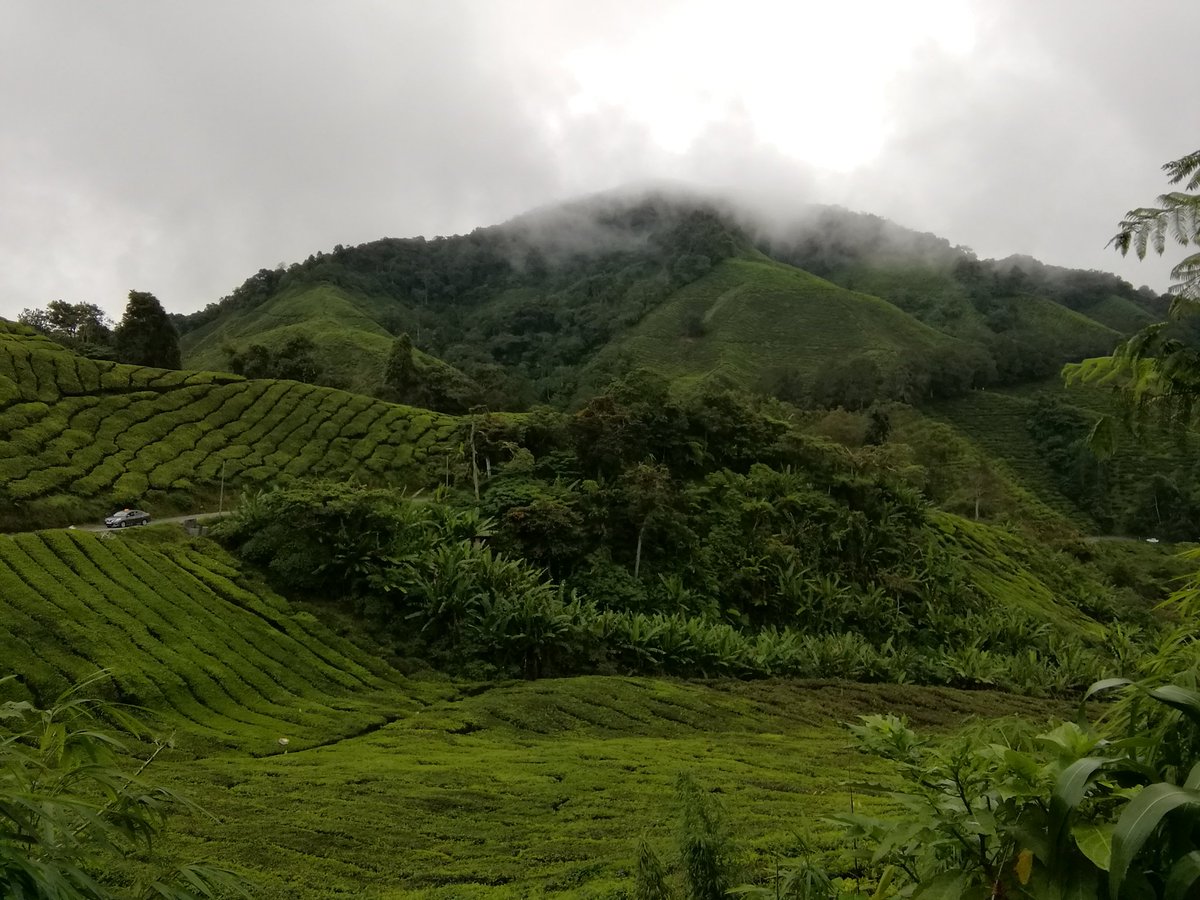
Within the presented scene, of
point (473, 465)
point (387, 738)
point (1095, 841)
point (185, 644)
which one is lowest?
point (387, 738)

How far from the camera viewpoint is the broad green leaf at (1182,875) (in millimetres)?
1267

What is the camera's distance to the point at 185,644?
486 inches

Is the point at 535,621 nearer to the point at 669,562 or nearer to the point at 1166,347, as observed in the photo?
the point at 669,562

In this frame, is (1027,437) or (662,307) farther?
(662,307)

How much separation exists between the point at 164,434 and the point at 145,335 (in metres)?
10.8

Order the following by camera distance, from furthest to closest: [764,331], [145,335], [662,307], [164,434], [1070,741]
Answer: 1. [662,307]
2. [764,331]
3. [145,335]
4. [164,434]
5. [1070,741]

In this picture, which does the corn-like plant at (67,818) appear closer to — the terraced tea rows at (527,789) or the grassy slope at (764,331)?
the terraced tea rows at (527,789)

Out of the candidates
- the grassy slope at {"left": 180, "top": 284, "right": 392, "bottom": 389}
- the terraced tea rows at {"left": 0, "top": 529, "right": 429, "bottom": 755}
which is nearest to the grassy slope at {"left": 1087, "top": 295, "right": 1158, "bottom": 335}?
the grassy slope at {"left": 180, "top": 284, "right": 392, "bottom": 389}

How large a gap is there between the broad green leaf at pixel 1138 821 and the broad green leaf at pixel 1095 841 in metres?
0.10

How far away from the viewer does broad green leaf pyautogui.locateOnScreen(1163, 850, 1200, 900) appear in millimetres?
1267

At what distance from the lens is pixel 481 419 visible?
23156 millimetres

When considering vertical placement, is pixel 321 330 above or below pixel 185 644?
above

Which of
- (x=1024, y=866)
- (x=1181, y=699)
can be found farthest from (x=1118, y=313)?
(x=1024, y=866)

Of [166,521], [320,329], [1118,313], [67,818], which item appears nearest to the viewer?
[67,818]
